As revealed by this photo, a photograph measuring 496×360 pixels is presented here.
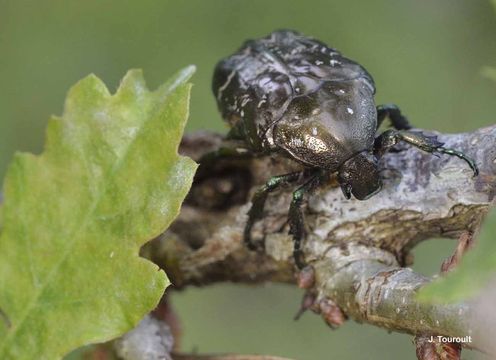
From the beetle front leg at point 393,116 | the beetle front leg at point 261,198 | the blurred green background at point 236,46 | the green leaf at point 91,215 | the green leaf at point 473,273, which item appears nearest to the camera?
the green leaf at point 473,273

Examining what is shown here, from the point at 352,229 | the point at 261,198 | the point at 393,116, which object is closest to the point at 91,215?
the point at 261,198

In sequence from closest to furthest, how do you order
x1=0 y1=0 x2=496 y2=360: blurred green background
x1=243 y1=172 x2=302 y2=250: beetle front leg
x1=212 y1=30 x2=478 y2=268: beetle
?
x1=212 y1=30 x2=478 y2=268: beetle, x1=243 y1=172 x2=302 y2=250: beetle front leg, x1=0 y1=0 x2=496 y2=360: blurred green background

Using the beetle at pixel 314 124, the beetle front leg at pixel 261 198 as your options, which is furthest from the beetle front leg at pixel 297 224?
the beetle front leg at pixel 261 198

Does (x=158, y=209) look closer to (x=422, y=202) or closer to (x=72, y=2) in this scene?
(x=422, y=202)

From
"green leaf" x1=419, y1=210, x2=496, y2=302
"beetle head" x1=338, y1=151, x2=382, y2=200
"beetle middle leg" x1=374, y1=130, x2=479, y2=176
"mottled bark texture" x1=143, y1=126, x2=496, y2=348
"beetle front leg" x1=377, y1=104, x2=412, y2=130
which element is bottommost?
"mottled bark texture" x1=143, y1=126, x2=496, y2=348

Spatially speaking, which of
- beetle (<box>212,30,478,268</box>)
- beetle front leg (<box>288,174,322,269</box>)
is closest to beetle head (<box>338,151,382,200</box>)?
beetle (<box>212,30,478,268</box>)

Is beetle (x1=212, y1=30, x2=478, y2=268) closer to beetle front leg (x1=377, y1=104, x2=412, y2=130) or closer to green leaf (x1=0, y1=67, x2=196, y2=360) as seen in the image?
beetle front leg (x1=377, y1=104, x2=412, y2=130)

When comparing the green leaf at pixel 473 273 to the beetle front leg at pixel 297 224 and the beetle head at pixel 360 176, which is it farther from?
the beetle front leg at pixel 297 224
